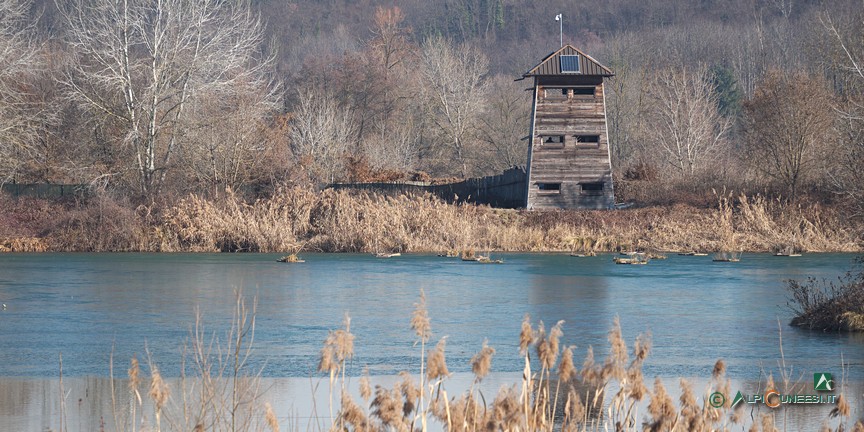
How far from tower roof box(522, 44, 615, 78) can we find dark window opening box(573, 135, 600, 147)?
2832 mm

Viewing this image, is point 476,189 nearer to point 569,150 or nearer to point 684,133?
point 569,150

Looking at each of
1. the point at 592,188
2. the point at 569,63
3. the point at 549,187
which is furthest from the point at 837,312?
the point at 569,63

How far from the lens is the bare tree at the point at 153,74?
167 feet

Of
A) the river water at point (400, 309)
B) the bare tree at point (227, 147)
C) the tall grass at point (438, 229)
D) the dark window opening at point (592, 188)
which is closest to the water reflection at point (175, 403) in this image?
the river water at point (400, 309)

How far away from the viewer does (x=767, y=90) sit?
51312 mm

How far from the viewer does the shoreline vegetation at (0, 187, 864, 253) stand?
44.0m

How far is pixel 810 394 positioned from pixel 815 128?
125 ft

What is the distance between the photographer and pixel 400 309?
24.5 meters

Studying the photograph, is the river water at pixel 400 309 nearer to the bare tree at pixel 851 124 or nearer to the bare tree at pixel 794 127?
Answer: the bare tree at pixel 851 124

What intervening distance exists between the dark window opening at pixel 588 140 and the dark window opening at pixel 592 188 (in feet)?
5.87

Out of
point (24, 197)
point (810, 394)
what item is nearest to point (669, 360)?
point (810, 394)

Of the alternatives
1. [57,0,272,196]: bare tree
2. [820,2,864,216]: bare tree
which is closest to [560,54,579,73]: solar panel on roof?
[820,2,864,216]: bare tree

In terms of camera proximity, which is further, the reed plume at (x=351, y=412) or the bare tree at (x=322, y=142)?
the bare tree at (x=322, y=142)

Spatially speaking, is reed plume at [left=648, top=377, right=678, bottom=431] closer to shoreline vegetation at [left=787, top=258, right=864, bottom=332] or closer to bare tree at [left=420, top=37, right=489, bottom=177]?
shoreline vegetation at [left=787, top=258, right=864, bottom=332]
